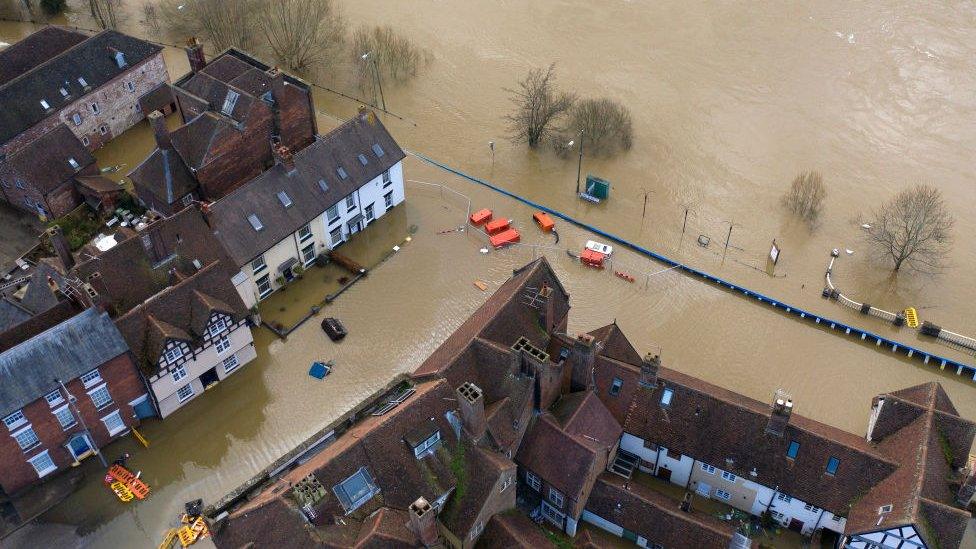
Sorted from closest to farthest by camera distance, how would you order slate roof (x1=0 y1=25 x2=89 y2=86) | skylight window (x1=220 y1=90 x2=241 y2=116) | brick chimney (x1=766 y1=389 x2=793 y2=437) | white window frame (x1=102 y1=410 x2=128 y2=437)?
brick chimney (x1=766 y1=389 x2=793 y2=437), white window frame (x1=102 y1=410 x2=128 y2=437), skylight window (x1=220 y1=90 x2=241 y2=116), slate roof (x1=0 y1=25 x2=89 y2=86)

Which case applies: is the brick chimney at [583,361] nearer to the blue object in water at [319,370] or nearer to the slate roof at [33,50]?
the blue object in water at [319,370]

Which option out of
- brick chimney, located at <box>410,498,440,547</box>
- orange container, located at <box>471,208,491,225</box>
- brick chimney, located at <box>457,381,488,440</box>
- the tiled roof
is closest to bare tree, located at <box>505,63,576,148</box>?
orange container, located at <box>471,208,491,225</box>

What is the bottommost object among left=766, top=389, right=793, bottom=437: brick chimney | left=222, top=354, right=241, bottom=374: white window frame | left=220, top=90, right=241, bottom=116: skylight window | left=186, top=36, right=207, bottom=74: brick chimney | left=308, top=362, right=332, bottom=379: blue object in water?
left=308, top=362, right=332, bottom=379: blue object in water

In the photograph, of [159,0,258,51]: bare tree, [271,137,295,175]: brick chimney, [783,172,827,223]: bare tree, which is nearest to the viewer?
[271,137,295,175]: brick chimney

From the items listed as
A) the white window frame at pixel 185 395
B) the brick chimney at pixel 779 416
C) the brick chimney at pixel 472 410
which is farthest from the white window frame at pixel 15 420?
the brick chimney at pixel 779 416

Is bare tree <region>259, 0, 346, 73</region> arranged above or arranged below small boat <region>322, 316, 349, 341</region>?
above

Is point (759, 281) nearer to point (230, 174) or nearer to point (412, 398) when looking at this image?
point (412, 398)

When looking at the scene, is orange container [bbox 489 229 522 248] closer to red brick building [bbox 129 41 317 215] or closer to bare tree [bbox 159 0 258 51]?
red brick building [bbox 129 41 317 215]
